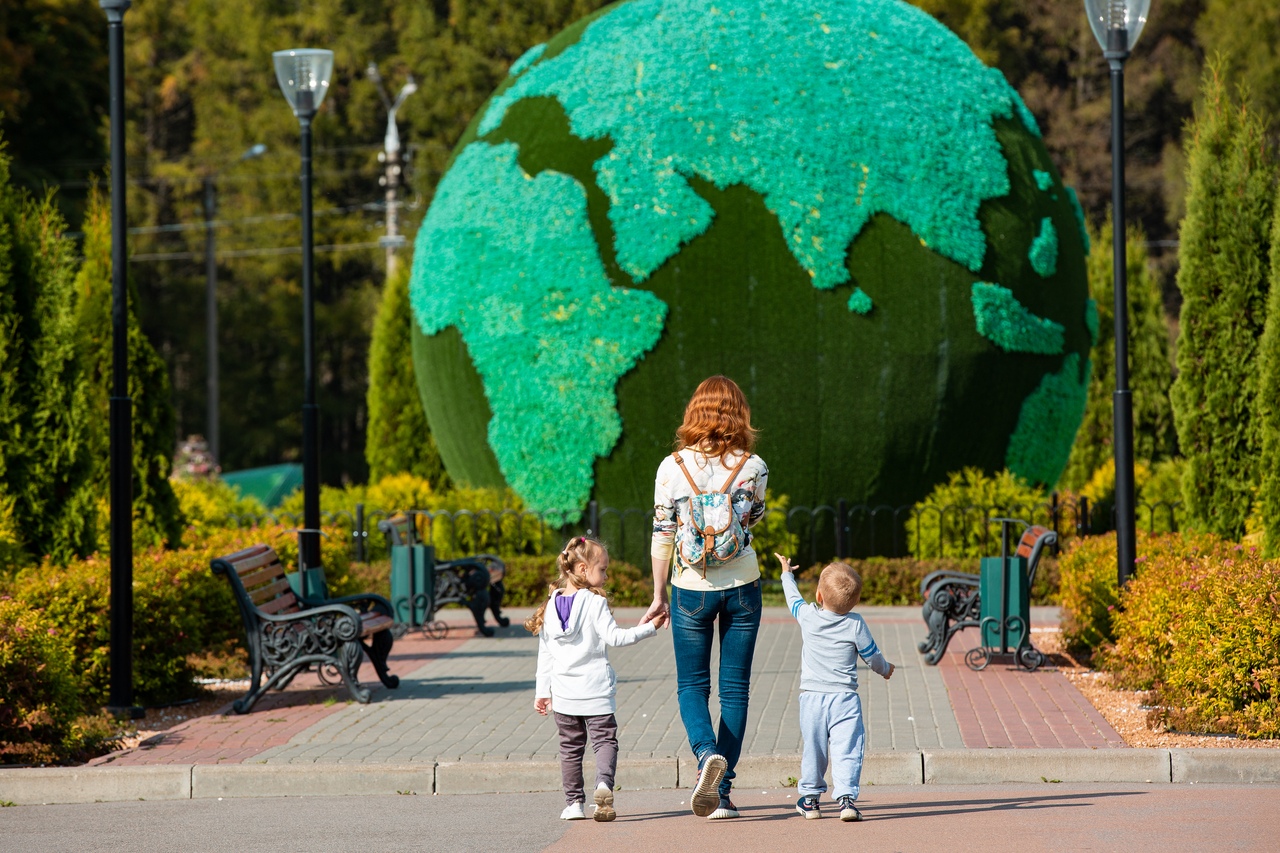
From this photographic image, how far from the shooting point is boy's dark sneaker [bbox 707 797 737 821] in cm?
556

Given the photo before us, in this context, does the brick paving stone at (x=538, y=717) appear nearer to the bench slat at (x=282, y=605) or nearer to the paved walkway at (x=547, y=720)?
the paved walkway at (x=547, y=720)

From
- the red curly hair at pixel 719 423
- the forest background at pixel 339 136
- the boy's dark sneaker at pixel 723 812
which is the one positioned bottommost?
the boy's dark sneaker at pixel 723 812

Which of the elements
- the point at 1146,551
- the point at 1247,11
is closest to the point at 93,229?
the point at 1146,551

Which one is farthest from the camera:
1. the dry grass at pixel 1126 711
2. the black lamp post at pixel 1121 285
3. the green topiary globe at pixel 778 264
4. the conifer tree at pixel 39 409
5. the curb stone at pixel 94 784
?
the green topiary globe at pixel 778 264

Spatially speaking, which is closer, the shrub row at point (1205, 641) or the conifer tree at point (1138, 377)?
the shrub row at point (1205, 641)

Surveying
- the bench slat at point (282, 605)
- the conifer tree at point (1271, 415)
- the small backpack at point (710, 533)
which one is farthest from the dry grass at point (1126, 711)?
the bench slat at point (282, 605)

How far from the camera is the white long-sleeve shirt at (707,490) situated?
217 inches

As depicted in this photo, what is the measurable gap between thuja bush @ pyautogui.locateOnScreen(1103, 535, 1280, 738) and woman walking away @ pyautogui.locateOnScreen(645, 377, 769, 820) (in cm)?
252

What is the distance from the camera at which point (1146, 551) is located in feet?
31.0

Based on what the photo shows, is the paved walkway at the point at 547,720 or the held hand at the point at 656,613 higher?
the held hand at the point at 656,613

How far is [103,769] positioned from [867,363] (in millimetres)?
7875

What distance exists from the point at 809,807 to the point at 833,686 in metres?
0.46

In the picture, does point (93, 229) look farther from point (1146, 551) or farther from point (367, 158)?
point (367, 158)

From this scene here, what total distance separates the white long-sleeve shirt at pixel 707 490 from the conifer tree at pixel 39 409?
4687 millimetres
